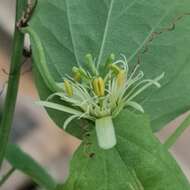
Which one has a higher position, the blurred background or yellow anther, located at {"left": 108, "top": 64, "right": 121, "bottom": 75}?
yellow anther, located at {"left": 108, "top": 64, "right": 121, "bottom": 75}

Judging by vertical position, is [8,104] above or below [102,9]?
below

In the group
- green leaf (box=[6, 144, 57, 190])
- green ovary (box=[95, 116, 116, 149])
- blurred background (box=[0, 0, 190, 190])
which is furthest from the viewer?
blurred background (box=[0, 0, 190, 190])

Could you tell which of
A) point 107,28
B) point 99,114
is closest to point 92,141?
point 99,114

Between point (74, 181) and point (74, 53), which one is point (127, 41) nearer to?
point (74, 53)

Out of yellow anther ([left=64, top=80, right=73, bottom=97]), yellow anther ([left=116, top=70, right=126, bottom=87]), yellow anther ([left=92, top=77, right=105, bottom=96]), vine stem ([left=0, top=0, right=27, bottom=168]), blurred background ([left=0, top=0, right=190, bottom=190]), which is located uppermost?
yellow anther ([left=116, top=70, right=126, bottom=87])

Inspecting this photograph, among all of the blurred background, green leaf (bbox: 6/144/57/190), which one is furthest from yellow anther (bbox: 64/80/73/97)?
the blurred background

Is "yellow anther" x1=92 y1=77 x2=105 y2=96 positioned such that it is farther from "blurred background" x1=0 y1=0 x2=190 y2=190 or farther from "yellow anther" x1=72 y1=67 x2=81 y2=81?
"blurred background" x1=0 y1=0 x2=190 y2=190

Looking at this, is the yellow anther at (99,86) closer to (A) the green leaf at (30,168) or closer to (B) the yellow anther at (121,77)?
(B) the yellow anther at (121,77)
